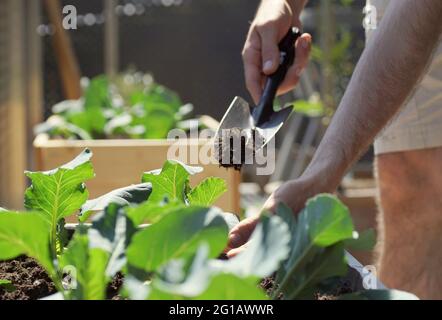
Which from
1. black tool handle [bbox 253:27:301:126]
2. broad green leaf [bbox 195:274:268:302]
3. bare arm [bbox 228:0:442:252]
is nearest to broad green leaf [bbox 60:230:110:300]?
broad green leaf [bbox 195:274:268:302]

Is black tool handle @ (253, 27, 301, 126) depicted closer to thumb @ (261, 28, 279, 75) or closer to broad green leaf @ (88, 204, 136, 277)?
thumb @ (261, 28, 279, 75)

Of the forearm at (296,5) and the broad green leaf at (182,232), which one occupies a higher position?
the forearm at (296,5)

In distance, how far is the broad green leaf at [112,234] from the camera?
63cm

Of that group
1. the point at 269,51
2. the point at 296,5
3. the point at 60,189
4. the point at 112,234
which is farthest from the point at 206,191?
the point at 296,5

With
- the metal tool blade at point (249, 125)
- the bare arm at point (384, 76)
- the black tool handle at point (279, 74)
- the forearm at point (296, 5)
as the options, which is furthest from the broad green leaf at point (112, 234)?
the forearm at point (296, 5)

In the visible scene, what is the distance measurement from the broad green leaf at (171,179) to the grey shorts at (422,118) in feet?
2.77

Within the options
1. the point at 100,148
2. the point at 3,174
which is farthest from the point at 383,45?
the point at 3,174

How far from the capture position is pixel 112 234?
65cm

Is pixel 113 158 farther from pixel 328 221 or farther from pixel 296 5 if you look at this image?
pixel 328 221

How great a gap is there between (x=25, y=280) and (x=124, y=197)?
5.8 inches

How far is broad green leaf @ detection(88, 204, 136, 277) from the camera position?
63 centimetres

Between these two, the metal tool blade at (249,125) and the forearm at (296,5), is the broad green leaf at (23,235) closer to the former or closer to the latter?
the metal tool blade at (249,125)

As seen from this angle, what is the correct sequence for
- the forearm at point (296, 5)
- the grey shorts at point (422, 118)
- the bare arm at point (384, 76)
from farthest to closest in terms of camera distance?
the grey shorts at point (422, 118) < the forearm at point (296, 5) < the bare arm at point (384, 76)

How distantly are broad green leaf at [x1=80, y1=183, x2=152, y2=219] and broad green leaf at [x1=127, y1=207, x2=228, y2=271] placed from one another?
8.4 inches
